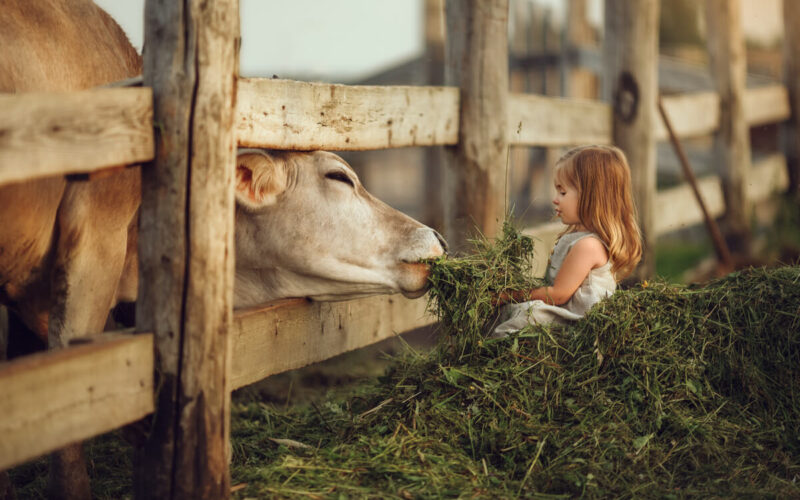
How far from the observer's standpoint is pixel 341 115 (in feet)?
11.4

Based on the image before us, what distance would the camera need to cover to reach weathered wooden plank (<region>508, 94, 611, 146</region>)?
4.76 meters

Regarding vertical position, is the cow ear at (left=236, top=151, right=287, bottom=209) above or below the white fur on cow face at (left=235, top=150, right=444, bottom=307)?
above

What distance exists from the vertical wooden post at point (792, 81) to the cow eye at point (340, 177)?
271 inches

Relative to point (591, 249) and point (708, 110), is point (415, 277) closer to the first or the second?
point (591, 249)

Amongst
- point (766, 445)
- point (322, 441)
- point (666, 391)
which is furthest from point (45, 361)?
point (766, 445)

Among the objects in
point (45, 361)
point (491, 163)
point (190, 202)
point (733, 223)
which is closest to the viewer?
point (45, 361)

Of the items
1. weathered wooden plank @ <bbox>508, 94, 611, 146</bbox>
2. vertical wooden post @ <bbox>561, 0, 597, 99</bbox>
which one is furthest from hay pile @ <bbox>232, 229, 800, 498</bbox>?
vertical wooden post @ <bbox>561, 0, 597, 99</bbox>

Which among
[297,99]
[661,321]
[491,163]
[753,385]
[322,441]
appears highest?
[297,99]

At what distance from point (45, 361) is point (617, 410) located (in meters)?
1.96

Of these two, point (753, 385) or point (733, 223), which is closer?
point (753, 385)

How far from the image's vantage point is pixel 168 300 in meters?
2.50

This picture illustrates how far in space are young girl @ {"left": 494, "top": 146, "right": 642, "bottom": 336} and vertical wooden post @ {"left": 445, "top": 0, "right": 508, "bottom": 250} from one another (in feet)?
1.70

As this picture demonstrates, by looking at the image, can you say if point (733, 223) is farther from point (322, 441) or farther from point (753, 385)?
point (322, 441)

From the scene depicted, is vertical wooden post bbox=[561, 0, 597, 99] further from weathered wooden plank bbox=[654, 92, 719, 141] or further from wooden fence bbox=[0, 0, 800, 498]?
wooden fence bbox=[0, 0, 800, 498]
